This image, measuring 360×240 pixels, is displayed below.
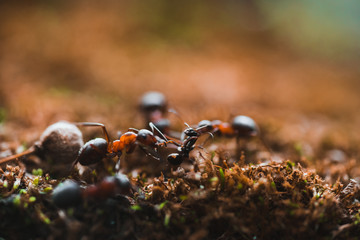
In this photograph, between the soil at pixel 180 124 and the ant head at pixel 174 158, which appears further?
the ant head at pixel 174 158

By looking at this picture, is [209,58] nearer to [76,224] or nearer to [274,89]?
[274,89]

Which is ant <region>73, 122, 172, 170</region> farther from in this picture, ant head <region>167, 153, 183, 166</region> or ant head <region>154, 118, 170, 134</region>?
ant head <region>154, 118, 170, 134</region>

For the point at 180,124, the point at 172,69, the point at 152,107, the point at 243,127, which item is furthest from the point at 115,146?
the point at 172,69

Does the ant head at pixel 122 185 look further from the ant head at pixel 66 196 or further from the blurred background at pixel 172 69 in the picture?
the blurred background at pixel 172 69

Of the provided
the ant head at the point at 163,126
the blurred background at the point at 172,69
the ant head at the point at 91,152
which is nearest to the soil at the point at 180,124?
the blurred background at the point at 172,69

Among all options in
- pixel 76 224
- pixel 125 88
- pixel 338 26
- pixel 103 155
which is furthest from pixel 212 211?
pixel 338 26

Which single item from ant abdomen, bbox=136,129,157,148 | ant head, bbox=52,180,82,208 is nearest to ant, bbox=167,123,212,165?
ant abdomen, bbox=136,129,157,148
